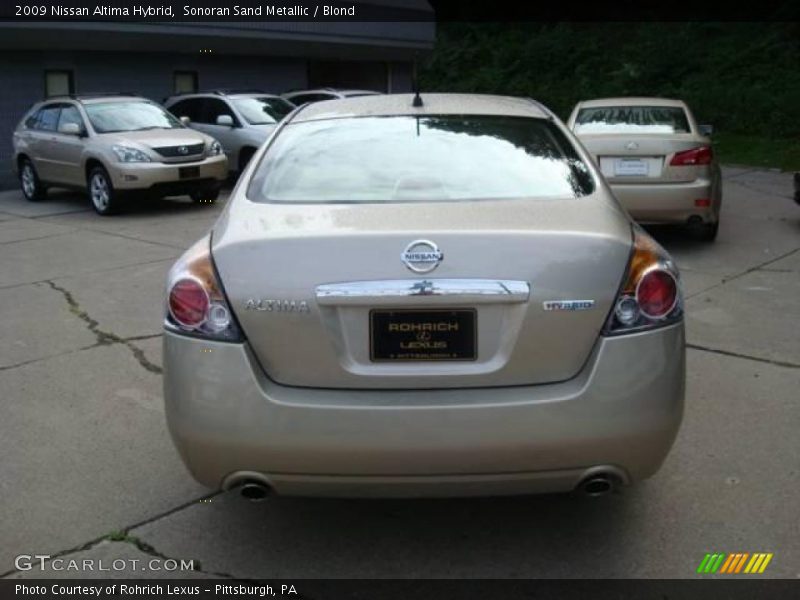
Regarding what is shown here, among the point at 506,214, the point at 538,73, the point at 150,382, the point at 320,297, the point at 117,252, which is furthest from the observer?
the point at 538,73

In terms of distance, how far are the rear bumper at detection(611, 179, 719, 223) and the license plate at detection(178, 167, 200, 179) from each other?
21.5 ft

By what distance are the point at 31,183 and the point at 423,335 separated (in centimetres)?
1335

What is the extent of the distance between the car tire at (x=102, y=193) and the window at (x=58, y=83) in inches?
274

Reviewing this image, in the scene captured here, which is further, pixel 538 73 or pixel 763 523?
pixel 538 73

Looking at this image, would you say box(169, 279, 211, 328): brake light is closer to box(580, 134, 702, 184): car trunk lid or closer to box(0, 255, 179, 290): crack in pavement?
box(0, 255, 179, 290): crack in pavement

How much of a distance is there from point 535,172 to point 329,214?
0.95 meters

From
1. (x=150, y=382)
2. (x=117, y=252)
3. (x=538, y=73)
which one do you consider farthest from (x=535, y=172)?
(x=538, y=73)

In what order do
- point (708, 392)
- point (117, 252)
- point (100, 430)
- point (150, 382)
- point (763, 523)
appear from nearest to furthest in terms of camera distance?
point (763, 523), point (100, 430), point (708, 392), point (150, 382), point (117, 252)

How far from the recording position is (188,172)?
1289 centimetres

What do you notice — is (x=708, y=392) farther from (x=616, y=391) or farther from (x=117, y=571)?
(x=117, y=571)

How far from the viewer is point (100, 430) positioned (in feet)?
15.1

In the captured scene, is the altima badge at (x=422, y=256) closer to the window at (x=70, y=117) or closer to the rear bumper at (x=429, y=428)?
the rear bumper at (x=429, y=428)

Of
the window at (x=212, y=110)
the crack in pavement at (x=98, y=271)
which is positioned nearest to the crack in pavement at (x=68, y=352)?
the crack in pavement at (x=98, y=271)

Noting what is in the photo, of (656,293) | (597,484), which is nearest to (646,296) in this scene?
(656,293)
